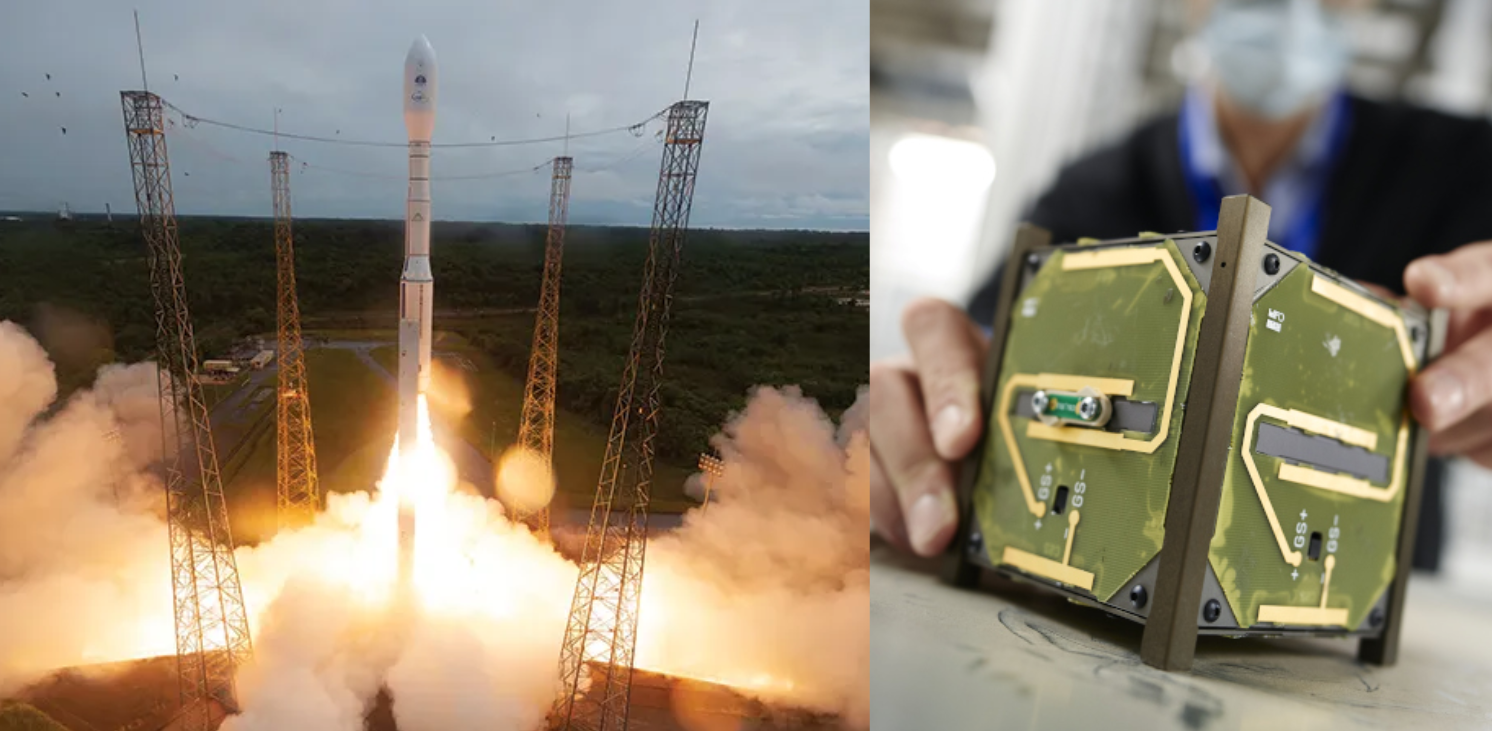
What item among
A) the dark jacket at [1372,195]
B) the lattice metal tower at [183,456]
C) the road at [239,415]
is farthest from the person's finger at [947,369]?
the lattice metal tower at [183,456]

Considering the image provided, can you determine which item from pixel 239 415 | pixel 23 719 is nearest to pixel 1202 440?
pixel 239 415

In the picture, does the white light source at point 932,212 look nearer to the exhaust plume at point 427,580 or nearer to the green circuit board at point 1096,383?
the exhaust plume at point 427,580

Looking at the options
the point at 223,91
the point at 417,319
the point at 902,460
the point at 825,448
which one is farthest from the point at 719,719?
the point at 223,91

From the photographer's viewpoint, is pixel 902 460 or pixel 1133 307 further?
pixel 902 460

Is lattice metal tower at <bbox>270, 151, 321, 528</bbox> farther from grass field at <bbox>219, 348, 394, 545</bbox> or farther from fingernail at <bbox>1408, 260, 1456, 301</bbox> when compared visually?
fingernail at <bbox>1408, 260, 1456, 301</bbox>

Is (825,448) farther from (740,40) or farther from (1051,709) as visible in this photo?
(1051,709)

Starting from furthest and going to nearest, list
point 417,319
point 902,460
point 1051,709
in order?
point 417,319 → point 902,460 → point 1051,709

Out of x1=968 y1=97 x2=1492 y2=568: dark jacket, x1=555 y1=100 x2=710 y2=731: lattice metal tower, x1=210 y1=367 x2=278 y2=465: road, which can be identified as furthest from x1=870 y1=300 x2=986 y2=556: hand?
x1=210 y1=367 x2=278 y2=465: road
